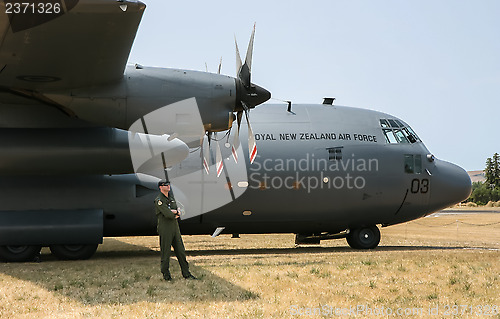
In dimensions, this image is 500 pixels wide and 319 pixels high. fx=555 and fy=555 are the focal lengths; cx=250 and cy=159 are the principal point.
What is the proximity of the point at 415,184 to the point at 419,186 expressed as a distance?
0.60 ft

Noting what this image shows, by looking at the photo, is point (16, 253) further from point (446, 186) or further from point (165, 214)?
point (446, 186)

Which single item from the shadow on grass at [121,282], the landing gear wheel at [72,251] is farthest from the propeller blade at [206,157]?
the landing gear wheel at [72,251]

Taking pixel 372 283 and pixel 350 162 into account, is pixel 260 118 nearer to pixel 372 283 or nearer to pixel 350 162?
pixel 350 162

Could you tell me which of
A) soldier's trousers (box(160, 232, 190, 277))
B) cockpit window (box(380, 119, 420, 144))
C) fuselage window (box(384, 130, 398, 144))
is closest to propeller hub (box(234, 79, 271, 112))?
soldier's trousers (box(160, 232, 190, 277))

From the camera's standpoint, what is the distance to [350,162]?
19.7 meters

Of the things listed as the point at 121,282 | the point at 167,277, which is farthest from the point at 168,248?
the point at 121,282

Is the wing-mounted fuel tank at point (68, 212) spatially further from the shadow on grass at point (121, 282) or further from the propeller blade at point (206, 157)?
the propeller blade at point (206, 157)

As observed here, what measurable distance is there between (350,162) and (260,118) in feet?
11.7

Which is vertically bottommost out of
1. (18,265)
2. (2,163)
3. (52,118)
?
(18,265)

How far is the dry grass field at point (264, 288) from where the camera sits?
376 inches

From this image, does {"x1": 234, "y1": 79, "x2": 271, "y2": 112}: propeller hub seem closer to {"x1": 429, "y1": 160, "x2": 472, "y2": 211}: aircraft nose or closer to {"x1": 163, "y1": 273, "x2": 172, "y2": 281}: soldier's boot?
{"x1": 163, "y1": 273, "x2": 172, "y2": 281}: soldier's boot

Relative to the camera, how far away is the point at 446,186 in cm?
2069

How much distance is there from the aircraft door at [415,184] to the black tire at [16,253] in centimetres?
1273

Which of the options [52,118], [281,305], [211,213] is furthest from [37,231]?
[281,305]
